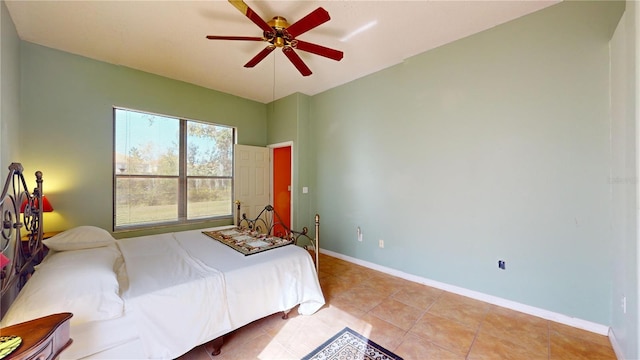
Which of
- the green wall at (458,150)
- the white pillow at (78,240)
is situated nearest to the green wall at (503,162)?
the green wall at (458,150)

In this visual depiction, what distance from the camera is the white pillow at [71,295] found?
127 cm

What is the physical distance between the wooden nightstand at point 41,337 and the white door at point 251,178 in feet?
11.9

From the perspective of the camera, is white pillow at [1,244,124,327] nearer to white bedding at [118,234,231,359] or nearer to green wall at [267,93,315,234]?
white bedding at [118,234,231,359]

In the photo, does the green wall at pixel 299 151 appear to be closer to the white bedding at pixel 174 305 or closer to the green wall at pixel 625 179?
the white bedding at pixel 174 305

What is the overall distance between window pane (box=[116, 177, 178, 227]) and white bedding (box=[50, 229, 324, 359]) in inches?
50.6

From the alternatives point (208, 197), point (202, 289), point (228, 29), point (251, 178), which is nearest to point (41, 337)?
point (202, 289)

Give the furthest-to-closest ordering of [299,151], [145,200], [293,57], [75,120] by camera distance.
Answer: [299,151]
[145,200]
[75,120]
[293,57]

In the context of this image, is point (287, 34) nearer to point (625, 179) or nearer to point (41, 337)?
point (41, 337)

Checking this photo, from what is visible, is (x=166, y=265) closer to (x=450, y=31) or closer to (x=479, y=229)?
(x=479, y=229)

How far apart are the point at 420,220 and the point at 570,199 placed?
1.43 meters

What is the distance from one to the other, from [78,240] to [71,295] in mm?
1089

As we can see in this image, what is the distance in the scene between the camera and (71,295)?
136cm

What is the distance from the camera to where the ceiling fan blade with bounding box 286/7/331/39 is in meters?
1.80

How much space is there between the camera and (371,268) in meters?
3.72
